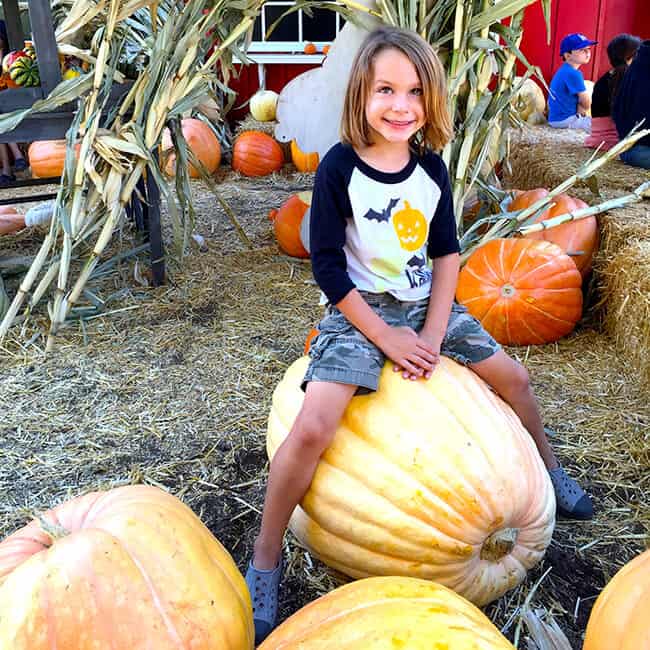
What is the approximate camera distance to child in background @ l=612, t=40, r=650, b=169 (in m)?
4.52

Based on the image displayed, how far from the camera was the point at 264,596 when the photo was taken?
62.2 inches

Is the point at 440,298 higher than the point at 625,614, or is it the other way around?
the point at 440,298

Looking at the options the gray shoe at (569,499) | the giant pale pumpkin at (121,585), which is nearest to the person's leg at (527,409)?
the gray shoe at (569,499)

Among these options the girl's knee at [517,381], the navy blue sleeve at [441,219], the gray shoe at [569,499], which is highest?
the navy blue sleeve at [441,219]

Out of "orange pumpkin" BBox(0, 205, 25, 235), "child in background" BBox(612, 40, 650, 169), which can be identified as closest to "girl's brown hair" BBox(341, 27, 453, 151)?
"child in background" BBox(612, 40, 650, 169)

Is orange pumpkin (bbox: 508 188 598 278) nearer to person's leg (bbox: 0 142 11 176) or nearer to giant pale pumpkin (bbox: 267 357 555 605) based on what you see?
giant pale pumpkin (bbox: 267 357 555 605)

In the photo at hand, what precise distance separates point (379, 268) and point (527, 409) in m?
0.56

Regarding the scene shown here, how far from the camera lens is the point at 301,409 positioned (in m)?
1.56

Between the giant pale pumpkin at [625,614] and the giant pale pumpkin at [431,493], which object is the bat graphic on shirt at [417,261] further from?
the giant pale pumpkin at [625,614]

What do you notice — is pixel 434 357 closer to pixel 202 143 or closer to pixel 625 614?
pixel 625 614

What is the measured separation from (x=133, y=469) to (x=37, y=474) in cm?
32

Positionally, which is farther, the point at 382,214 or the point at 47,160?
the point at 47,160

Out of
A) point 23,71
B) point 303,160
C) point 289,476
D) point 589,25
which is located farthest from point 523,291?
point 589,25

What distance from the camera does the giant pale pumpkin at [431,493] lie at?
4.73 ft
